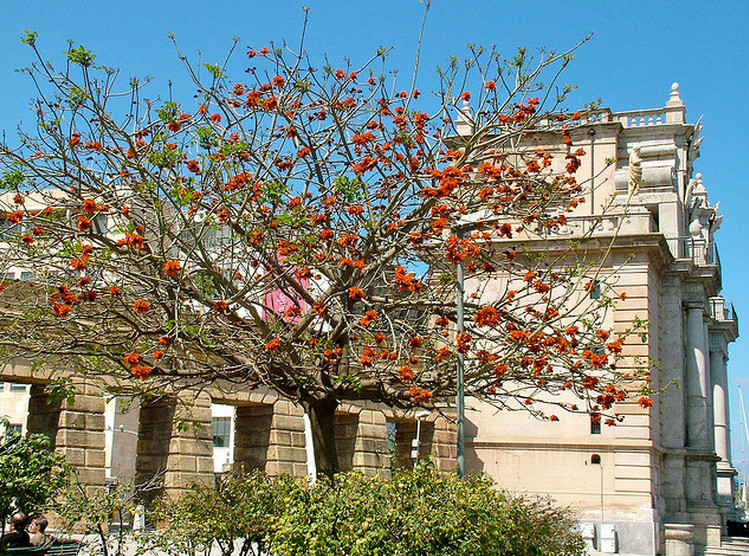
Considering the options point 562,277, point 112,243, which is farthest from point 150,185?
point 562,277

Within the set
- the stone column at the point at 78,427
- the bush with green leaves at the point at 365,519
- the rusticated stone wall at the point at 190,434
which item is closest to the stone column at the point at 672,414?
the rusticated stone wall at the point at 190,434

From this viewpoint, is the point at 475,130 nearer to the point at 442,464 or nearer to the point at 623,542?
the point at 623,542

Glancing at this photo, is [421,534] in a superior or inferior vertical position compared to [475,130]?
inferior

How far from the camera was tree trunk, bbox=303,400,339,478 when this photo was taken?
14.7 m

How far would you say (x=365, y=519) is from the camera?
475 inches

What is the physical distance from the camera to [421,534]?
12047mm

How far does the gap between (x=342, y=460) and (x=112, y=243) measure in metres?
20.4

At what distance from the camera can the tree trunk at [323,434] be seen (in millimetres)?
14664

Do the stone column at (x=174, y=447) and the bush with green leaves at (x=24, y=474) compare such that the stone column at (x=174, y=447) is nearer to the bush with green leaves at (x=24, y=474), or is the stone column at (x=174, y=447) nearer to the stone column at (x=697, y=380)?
the bush with green leaves at (x=24, y=474)

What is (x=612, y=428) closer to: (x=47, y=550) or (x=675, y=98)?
(x=675, y=98)

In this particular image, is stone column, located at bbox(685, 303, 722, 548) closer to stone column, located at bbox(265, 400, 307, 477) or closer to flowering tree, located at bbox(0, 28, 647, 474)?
stone column, located at bbox(265, 400, 307, 477)

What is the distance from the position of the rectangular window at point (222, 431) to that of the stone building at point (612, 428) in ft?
90.9

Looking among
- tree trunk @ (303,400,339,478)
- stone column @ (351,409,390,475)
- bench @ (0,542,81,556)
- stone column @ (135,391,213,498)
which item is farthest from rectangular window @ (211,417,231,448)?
bench @ (0,542,81,556)

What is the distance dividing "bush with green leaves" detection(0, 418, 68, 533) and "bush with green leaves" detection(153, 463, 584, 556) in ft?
8.05
